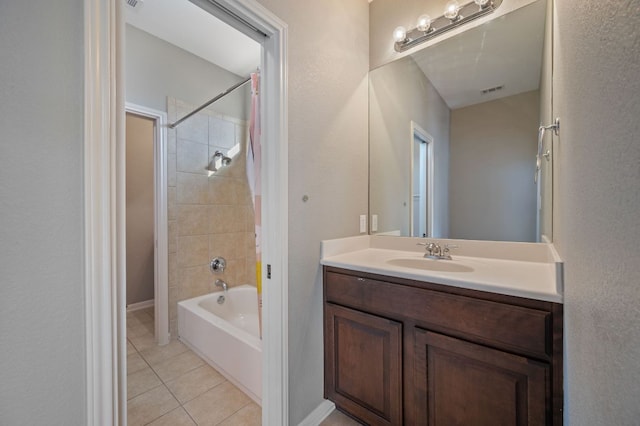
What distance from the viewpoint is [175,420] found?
145cm

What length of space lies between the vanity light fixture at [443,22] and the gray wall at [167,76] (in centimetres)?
151

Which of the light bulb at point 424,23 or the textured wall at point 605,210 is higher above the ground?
the light bulb at point 424,23

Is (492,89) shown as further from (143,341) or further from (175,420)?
(143,341)

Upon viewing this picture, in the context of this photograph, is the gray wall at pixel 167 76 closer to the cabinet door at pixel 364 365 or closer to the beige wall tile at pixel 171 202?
the beige wall tile at pixel 171 202

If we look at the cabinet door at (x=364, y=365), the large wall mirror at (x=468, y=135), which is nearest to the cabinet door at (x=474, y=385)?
the cabinet door at (x=364, y=365)

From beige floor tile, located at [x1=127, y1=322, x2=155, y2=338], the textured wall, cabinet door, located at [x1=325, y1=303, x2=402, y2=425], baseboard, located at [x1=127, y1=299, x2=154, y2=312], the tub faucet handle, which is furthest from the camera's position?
baseboard, located at [x1=127, y1=299, x2=154, y2=312]

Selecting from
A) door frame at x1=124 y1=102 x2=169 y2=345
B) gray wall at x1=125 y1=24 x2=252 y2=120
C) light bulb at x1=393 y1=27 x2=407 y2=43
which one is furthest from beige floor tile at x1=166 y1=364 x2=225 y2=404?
light bulb at x1=393 y1=27 x2=407 y2=43

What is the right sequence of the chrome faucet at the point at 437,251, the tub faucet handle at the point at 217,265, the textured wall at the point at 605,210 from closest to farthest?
the textured wall at the point at 605,210, the chrome faucet at the point at 437,251, the tub faucet handle at the point at 217,265

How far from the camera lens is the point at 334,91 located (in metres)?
1.54

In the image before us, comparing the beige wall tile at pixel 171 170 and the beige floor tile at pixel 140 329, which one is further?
the beige floor tile at pixel 140 329

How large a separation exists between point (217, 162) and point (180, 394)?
196 cm

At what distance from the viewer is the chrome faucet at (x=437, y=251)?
1513mm

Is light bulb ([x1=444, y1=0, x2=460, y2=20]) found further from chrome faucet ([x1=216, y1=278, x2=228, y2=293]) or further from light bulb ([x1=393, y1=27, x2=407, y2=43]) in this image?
chrome faucet ([x1=216, y1=278, x2=228, y2=293])

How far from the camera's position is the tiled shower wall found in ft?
7.63
